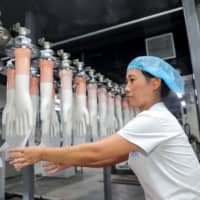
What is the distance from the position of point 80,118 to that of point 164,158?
1.97 feet

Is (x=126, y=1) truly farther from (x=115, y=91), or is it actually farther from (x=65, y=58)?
(x=115, y=91)

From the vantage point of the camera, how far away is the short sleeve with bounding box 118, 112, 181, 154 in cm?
69

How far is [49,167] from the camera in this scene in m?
0.72

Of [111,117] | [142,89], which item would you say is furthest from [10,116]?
[111,117]

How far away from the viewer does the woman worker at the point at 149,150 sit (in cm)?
65

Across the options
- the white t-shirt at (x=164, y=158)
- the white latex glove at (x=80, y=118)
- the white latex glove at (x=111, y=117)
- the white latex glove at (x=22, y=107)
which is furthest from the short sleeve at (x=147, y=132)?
the white latex glove at (x=111, y=117)

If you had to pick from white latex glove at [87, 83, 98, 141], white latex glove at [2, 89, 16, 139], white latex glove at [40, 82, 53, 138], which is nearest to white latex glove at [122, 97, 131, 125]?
white latex glove at [87, 83, 98, 141]

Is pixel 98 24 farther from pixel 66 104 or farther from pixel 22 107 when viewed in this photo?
pixel 22 107

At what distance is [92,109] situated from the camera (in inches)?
55.6

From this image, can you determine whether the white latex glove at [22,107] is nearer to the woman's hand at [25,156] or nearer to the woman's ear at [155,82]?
the woman's hand at [25,156]

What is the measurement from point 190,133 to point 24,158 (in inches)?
62.8

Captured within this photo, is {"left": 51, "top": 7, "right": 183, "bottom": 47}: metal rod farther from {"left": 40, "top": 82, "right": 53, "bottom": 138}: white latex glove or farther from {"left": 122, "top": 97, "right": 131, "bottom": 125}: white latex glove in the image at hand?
{"left": 40, "top": 82, "right": 53, "bottom": 138}: white latex glove

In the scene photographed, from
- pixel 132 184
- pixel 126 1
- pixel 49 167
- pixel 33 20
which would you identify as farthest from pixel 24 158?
pixel 132 184

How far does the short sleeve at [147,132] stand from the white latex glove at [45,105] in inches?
16.7
